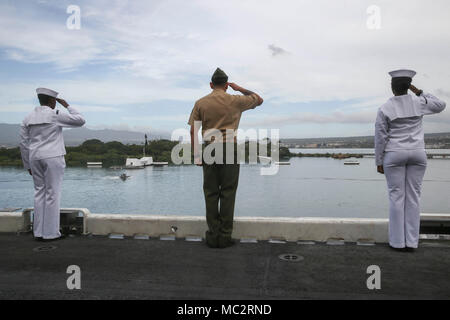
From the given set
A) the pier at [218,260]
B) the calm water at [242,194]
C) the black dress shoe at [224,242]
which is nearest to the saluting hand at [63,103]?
the pier at [218,260]

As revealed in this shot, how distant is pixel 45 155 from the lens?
455 centimetres

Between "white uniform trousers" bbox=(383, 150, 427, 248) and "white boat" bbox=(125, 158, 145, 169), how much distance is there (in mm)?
122547

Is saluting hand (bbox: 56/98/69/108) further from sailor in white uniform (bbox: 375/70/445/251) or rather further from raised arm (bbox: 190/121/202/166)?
sailor in white uniform (bbox: 375/70/445/251)

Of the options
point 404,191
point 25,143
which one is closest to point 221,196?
point 404,191

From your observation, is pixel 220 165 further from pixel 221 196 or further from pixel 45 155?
pixel 45 155

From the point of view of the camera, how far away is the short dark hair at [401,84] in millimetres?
4096

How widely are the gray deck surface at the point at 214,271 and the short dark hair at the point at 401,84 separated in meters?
1.64

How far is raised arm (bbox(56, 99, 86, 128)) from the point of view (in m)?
4.60

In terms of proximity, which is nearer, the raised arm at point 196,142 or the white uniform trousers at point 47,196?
the raised arm at point 196,142

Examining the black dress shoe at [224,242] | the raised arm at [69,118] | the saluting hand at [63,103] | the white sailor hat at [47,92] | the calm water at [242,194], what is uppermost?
Result: the white sailor hat at [47,92]

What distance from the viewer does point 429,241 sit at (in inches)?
169

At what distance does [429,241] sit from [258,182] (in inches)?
3867

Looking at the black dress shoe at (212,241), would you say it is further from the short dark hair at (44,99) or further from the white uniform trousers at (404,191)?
the short dark hair at (44,99)
